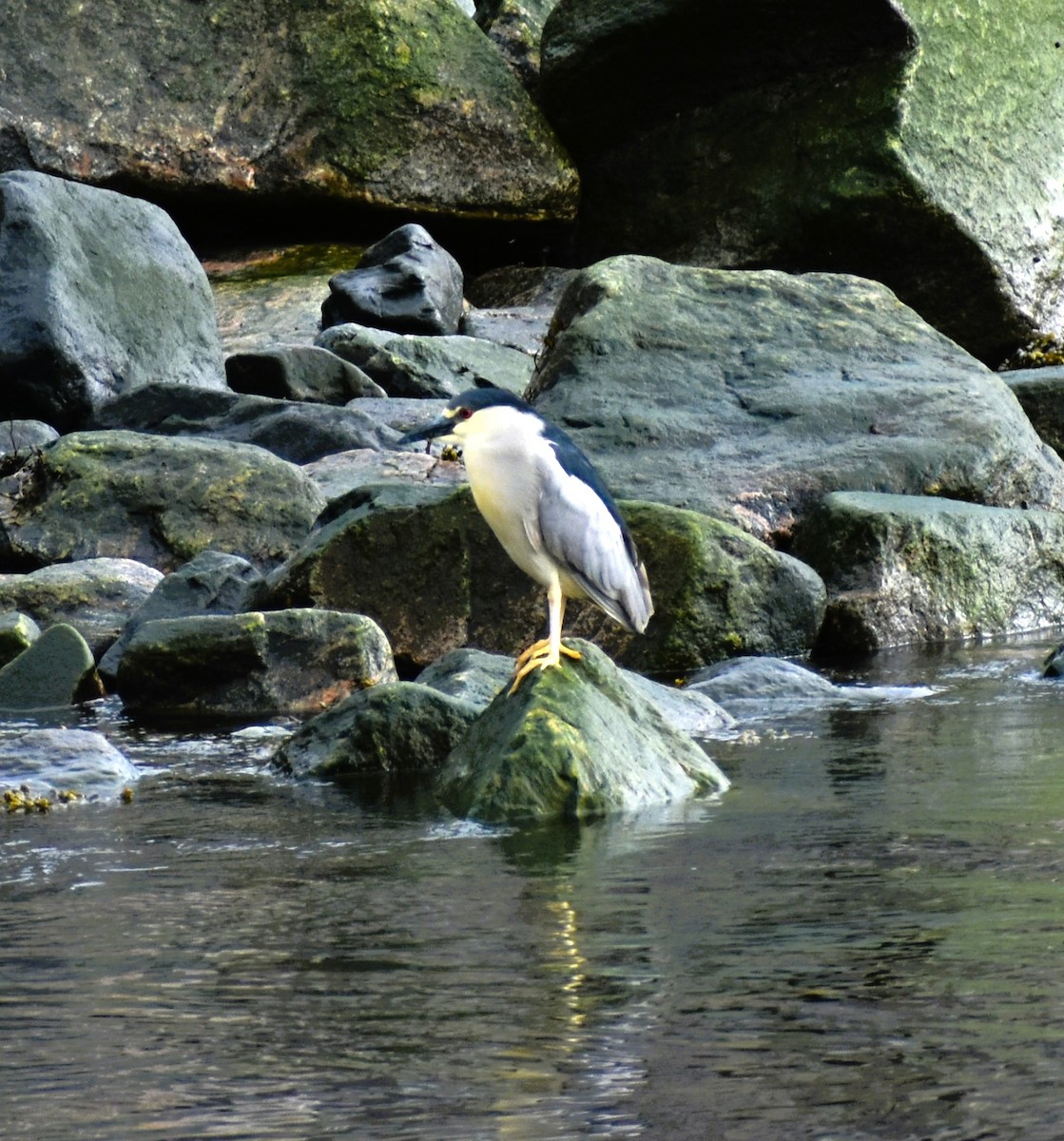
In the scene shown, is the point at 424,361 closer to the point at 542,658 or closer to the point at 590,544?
the point at 590,544

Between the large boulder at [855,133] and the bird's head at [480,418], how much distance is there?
879 centimetres

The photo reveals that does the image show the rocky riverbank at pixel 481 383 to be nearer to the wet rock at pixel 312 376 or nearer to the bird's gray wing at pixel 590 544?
the wet rock at pixel 312 376

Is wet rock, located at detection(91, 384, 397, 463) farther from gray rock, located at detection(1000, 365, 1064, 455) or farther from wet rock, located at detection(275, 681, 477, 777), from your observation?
wet rock, located at detection(275, 681, 477, 777)

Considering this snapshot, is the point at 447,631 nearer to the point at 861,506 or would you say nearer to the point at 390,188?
the point at 861,506

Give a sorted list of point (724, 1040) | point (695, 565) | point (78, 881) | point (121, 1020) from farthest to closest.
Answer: point (695, 565)
point (78, 881)
point (121, 1020)
point (724, 1040)

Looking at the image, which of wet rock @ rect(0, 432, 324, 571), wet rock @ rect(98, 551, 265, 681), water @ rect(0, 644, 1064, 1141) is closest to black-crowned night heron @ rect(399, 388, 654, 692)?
water @ rect(0, 644, 1064, 1141)

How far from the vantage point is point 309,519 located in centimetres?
881

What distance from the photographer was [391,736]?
5.49 metres

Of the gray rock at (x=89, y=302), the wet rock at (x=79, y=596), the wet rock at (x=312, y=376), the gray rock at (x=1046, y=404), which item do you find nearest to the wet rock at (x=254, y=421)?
the gray rock at (x=89, y=302)

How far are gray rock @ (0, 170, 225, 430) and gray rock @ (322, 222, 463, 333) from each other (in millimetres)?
1567

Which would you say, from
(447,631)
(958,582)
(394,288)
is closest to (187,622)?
(447,631)

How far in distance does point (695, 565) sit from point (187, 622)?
77.5 inches

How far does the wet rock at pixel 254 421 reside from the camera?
10164mm

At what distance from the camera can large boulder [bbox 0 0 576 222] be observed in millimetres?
14305
